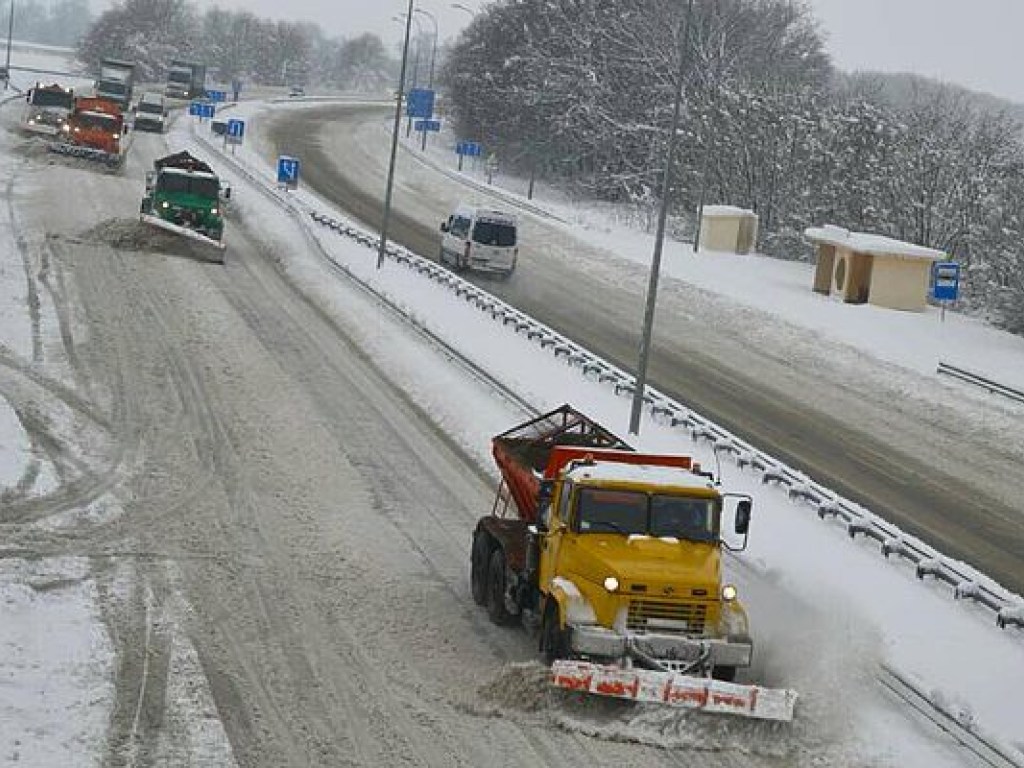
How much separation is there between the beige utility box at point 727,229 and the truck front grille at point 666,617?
47.0 meters

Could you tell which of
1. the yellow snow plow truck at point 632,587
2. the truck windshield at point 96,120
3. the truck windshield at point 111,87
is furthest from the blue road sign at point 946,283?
the truck windshield at point 111,87

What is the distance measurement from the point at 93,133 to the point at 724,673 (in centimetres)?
5388

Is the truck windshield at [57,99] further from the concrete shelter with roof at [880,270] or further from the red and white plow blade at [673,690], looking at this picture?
the red and white plow blade at [673,690]

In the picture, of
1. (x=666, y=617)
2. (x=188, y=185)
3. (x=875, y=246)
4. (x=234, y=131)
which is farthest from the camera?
(x=234, y=131)

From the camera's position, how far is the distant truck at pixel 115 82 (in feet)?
295

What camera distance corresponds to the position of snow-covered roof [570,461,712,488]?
15.3 meters

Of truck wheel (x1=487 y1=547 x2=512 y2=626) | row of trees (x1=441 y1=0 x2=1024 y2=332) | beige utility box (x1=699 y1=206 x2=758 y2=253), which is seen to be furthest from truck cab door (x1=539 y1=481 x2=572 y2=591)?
beige utility box (x1=699 y1=206 x2=758 y2=253)

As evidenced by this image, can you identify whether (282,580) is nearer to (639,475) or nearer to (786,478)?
(639,475)

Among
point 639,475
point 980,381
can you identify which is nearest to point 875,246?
point 980,381

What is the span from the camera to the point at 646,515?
15.1 m

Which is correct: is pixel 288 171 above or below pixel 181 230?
above

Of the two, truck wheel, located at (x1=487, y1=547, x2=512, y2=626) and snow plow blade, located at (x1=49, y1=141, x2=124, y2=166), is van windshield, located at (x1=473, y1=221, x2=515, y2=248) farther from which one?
truck wheel, located at (x1=487, y1=547, x2=512, y2=626)

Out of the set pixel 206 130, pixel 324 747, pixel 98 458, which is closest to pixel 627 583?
pixel 324 747

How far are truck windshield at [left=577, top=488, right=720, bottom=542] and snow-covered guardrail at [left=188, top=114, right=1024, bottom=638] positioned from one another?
503 cm
